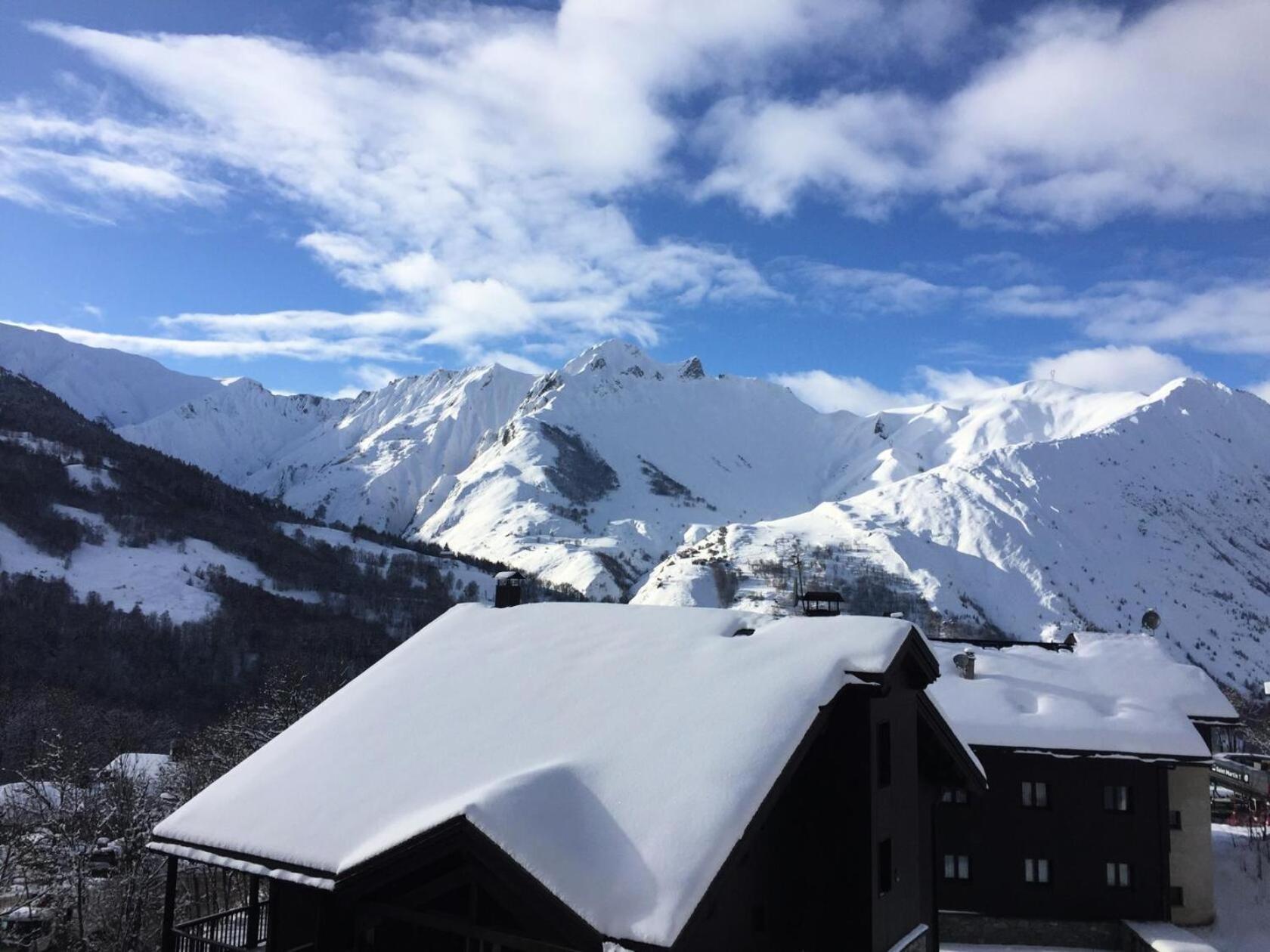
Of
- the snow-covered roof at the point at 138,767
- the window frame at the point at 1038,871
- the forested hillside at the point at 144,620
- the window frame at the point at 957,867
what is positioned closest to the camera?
the window frame at the point at 1038,871

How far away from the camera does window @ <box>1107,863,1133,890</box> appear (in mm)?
29109

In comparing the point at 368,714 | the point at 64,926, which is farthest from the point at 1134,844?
the point at 64,926

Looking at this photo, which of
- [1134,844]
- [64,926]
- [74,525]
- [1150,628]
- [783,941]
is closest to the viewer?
[783,941]

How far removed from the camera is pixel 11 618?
5512 inches

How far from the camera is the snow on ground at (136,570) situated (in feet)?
530

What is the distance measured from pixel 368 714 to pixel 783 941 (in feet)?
24.8

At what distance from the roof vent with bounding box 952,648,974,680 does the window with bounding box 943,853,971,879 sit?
6.06 metres

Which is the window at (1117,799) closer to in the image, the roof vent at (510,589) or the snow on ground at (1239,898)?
the snow on ground at (1239,898)

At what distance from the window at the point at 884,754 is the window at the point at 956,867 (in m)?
17.1

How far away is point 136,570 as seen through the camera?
175 meters

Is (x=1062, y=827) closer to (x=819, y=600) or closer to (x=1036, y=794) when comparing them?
(x=1036, y=794)

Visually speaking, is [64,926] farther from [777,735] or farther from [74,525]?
[74,525]

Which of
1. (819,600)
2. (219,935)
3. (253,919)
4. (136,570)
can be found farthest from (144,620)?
(819,600)

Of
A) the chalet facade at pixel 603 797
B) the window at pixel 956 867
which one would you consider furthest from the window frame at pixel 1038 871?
the chalet facade at pixel 603 797
